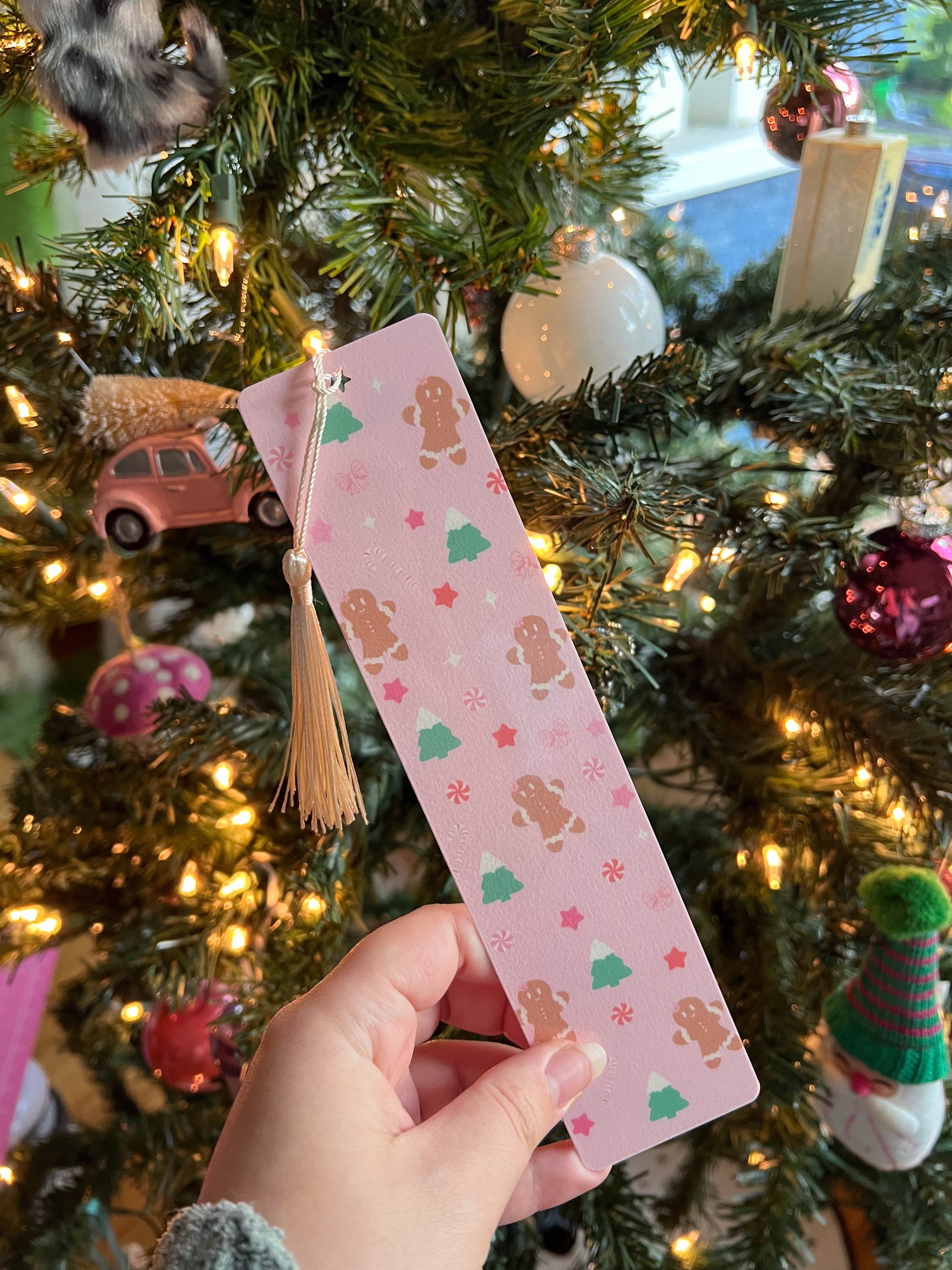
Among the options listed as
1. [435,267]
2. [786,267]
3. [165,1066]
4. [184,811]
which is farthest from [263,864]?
[786,267]

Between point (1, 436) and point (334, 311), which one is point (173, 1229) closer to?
point (1, 436)

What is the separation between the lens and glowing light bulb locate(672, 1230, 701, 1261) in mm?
702

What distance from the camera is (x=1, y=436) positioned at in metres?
0.60

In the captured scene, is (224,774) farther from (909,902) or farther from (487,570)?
(909,902)

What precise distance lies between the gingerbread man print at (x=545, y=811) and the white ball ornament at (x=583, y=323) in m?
0.24

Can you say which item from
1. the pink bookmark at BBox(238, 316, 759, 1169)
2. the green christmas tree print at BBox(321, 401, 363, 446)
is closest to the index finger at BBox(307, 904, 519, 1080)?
the pink bookmark at BBox(238, 316, 759, 1169)

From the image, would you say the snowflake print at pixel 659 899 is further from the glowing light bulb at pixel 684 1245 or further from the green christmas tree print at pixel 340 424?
the glowing light bulb at pixel 684 1245

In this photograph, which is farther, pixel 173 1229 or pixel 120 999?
pixel 120 999

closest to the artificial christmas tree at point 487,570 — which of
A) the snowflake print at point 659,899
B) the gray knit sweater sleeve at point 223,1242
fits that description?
the snowflake print at point 659,899

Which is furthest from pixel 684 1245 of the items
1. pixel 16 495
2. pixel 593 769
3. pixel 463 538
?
pixel 16 495

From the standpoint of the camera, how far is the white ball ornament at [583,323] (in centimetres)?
53

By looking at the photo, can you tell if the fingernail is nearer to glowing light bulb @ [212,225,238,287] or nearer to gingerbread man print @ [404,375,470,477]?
gingerbread man print @ [404,375,470,477]

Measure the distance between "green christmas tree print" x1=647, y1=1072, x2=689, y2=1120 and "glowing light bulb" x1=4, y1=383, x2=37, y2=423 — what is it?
19.0 inches

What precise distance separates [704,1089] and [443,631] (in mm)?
252
